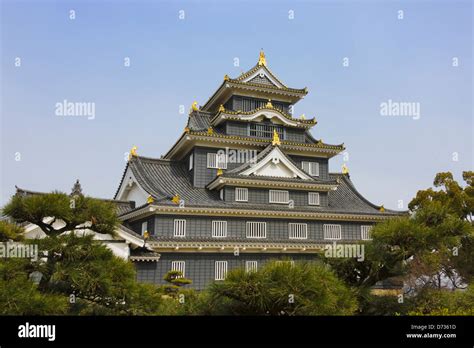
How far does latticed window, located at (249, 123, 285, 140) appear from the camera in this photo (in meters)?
31.1

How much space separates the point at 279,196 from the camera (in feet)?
94.2

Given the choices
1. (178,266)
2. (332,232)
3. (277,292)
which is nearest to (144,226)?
(178,266)

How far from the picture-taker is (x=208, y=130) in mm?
28766

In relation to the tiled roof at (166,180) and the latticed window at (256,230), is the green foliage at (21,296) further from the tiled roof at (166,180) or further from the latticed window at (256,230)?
the latticed window at (256,230)

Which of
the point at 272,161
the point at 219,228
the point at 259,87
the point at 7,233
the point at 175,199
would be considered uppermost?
the point at 259,87

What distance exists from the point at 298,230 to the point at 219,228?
6.00m

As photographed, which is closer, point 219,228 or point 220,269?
point 220,269

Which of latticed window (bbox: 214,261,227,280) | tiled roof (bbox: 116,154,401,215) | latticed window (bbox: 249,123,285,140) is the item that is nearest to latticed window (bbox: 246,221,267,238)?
tiled roof (bbox: 116,154,401,215)

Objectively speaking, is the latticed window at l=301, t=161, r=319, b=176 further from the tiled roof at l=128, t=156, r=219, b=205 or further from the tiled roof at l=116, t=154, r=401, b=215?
the tiled roof at l=128, t=156, r=219, b=205

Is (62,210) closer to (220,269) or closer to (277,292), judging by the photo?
(277,292)

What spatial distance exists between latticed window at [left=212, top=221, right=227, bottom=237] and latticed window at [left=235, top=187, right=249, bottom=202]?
2.17m
